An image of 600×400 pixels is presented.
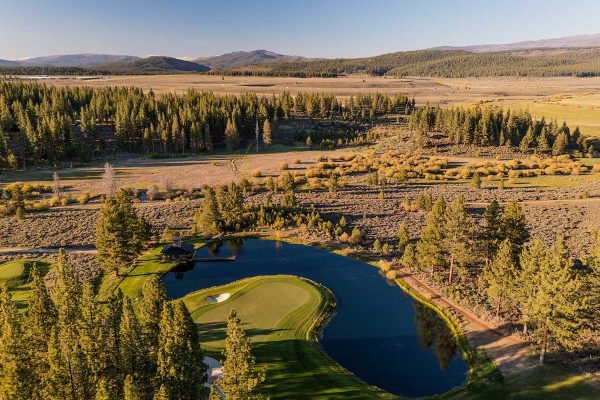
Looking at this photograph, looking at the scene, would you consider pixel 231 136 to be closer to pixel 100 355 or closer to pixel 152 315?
pixel 152 315

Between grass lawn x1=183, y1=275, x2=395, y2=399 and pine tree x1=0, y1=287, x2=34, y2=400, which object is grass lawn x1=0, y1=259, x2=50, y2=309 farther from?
pine tree x1=0, y1=287, x2=34, y2=400

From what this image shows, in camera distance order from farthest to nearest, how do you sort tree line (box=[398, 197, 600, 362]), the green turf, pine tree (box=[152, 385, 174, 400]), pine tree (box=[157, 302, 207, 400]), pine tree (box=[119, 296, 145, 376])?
1. tree line (box=[398, 197, 600, 362])
2. the green turf
3. pine tree (box=[119, 296, 145, 376])
4. pine tree (box=[157, 302, 207, 400])
5. pine tree (box=[152, 385, 174, 400])

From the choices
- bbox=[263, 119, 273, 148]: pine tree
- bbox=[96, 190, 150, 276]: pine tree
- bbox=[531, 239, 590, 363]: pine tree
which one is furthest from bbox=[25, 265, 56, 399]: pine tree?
bbox=[263, 119, 273, 148]: pine tree

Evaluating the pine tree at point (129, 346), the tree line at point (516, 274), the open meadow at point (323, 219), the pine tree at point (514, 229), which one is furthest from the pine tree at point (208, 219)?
the pine tree at point (514, 229)

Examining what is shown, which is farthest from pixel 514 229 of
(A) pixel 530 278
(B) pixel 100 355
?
(B) pixel 100 355

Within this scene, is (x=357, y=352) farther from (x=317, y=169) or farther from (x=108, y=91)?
(x=108, y=91)

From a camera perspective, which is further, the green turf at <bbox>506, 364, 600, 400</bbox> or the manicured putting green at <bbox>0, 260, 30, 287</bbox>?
the manicured putting green at <bbox>0, 260, 30, 287</bbox>
